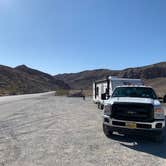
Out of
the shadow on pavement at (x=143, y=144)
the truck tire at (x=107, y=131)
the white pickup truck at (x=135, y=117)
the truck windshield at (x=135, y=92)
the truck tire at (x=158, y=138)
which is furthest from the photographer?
the truck windshield at (x=135, y=92)

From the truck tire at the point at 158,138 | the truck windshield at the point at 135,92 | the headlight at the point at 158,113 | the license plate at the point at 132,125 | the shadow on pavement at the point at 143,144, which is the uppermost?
the truck windshield at the point at 135,92

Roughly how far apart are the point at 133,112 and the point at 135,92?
7.11 feet

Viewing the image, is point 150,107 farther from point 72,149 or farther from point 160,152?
point 72,149

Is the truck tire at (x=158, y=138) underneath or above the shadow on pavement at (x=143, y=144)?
above

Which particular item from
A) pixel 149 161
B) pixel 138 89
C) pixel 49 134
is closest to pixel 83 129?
pixel 49 134

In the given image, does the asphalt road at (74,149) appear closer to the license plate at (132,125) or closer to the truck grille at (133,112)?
the license plate at (132,125)

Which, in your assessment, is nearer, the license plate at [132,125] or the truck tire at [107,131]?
the license plate at [132,125]

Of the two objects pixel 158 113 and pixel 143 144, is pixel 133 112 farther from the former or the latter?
pixel 143 144

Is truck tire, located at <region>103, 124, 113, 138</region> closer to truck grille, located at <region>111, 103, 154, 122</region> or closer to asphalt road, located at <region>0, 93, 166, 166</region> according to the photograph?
asphalt road, located at <region>0, 93, 166, 166</region>

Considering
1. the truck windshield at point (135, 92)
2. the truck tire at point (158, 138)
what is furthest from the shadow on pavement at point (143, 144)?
the truck windshield at point (135, 92)

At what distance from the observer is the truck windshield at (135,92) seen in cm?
1073

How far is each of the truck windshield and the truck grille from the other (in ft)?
5.84

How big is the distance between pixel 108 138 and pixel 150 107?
1.88m

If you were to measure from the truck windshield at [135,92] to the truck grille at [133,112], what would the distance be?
1779 mm
